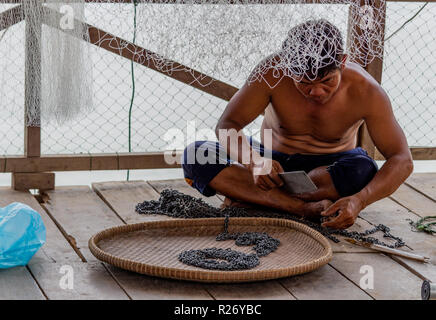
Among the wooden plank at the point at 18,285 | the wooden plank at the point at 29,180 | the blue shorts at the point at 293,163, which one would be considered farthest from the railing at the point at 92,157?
the wooden plank at the point at 18,285

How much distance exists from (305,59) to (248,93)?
0.53 metres

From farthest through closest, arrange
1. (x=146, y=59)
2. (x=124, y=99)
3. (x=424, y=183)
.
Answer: (x=124, y=99), (x=424, y=183), (x=146, y=59)

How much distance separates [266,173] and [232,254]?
0.40 m

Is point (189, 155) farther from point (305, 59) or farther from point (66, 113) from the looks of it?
point (305, 59)

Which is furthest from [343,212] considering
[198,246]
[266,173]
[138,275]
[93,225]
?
[93,225]

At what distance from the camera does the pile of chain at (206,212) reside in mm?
2697

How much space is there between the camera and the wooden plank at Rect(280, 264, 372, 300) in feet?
7.06

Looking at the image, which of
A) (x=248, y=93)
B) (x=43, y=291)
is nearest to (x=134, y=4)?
(x=248, y=93)

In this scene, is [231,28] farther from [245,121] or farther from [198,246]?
[198,246]

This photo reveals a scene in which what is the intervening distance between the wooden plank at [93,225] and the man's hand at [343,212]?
2.05 ft

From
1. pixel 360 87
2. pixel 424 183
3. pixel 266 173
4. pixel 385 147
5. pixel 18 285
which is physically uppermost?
pixel 360 87

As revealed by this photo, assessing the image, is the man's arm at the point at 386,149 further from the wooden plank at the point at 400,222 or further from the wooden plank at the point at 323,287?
the wooden plank at the point at 323,287

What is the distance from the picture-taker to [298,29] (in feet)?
6.98

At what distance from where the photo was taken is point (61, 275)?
2223mm
